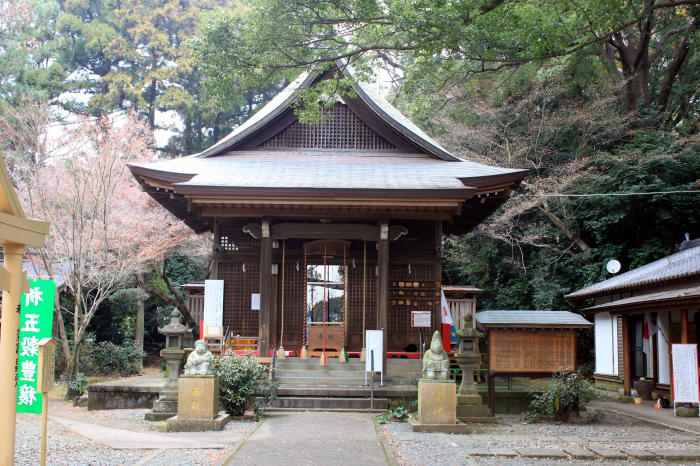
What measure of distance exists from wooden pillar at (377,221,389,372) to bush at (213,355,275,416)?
2859mm

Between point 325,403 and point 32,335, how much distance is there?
19.5 feet

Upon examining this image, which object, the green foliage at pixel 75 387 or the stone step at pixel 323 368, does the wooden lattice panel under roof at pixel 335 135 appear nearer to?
the stone step at pixel 323 368

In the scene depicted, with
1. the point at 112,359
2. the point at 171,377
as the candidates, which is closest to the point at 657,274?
the point at 171,377

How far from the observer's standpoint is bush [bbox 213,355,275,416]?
9.63 m

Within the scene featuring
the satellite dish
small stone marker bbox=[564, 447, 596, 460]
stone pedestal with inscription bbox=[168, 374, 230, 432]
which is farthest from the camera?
the satellite dish

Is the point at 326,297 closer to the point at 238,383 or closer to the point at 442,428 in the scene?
the point at 238,383

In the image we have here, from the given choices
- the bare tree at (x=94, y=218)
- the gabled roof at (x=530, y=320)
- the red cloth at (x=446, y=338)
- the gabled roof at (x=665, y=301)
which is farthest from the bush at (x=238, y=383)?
the gabled roof at (x=665, y=301)

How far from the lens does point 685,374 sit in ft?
37.0

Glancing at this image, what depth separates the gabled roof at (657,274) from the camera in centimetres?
1343

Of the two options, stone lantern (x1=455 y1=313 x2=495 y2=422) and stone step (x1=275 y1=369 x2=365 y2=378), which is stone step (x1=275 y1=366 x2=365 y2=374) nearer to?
stone step (x1=275 y1=369 x2=365 y2=378)

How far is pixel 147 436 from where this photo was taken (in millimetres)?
8156

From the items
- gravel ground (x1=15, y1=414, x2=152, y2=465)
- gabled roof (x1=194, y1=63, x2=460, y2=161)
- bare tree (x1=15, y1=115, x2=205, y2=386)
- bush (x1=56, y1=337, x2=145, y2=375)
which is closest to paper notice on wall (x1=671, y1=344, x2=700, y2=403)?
gabled roof (x1=194, y1=63, x2=460, y2=161)

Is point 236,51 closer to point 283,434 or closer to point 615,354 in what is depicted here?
point 283,434

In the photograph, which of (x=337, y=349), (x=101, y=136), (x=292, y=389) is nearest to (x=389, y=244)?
(x=337, y=349)
